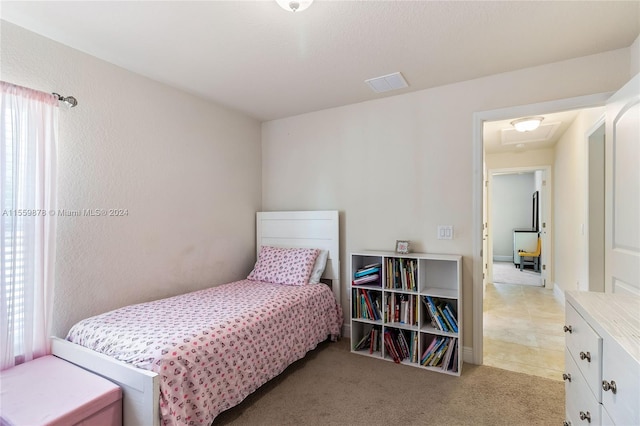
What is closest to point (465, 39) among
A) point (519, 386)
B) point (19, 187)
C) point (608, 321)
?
point (608, 321)

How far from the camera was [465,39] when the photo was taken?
1992 mm

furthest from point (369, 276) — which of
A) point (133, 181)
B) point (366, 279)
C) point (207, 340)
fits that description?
point (133, 181)

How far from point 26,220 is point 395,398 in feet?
8.23

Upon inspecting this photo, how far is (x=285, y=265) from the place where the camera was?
3070 millimetres

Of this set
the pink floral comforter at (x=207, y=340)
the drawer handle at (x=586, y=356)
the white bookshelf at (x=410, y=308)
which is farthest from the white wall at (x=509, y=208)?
the drawer handle at (x=586, y=356)

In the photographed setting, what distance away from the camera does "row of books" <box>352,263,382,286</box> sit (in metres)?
2.79

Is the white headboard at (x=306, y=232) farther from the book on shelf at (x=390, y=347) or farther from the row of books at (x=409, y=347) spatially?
the book on shelf at (x=390, y=347)

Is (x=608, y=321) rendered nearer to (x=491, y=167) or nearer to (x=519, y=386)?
(x=519, y=386)

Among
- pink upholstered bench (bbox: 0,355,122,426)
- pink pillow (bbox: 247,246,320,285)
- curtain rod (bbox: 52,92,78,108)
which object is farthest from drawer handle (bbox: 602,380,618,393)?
curtain rod (bbox: 52,92,78,108)

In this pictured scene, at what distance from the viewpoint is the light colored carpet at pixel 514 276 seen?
19.1 ft

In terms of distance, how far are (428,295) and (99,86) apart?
113 inches

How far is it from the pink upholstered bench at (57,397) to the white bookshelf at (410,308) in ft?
6.20

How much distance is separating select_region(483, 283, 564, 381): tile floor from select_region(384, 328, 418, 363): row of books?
2.01ft

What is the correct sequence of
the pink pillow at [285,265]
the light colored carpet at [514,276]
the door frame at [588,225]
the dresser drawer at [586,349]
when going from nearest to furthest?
the dresser drawer at [586,349]
the pink pillow at [285,265]
the door frame at [588,225]
the light colored carpet at [514,276]
